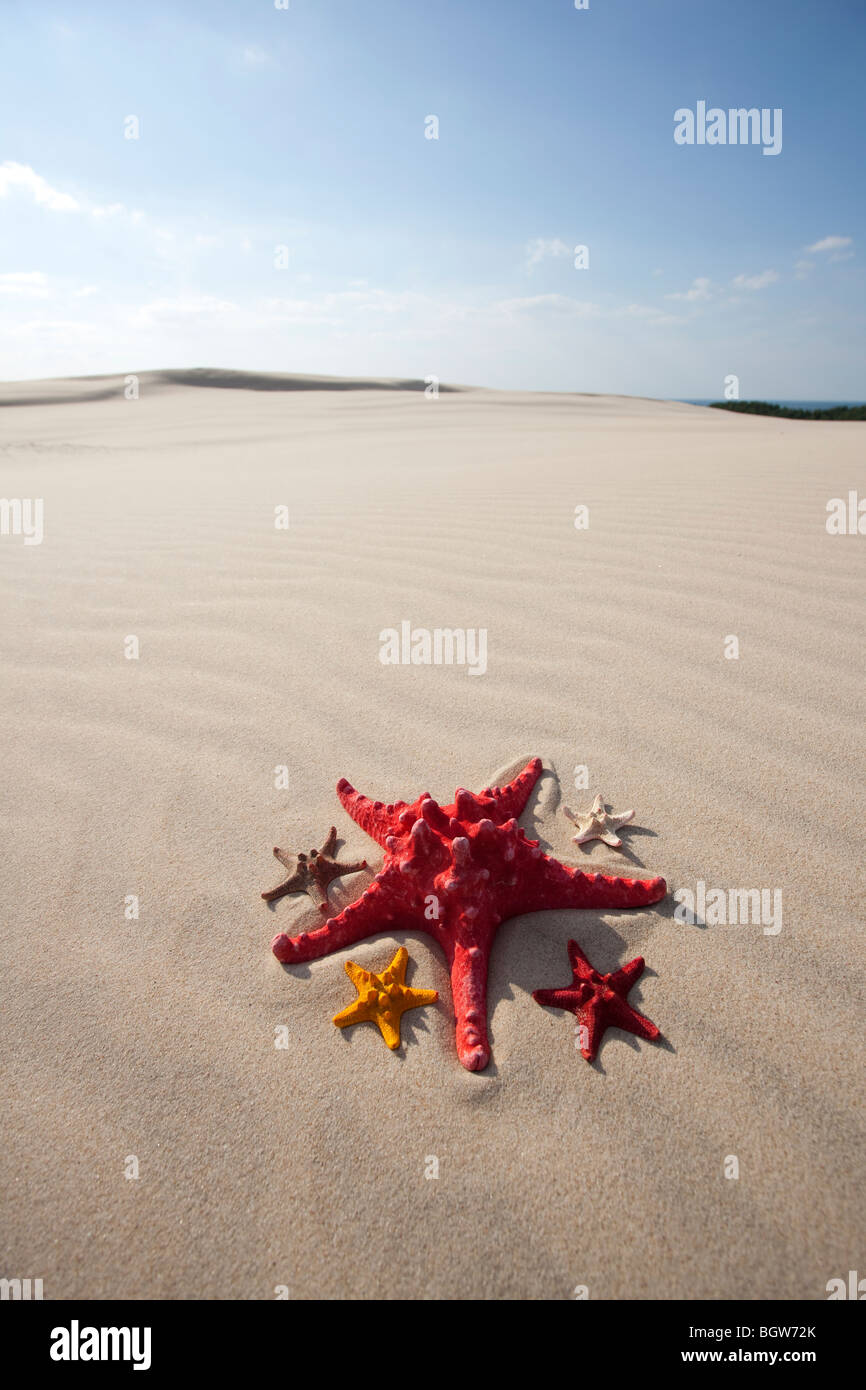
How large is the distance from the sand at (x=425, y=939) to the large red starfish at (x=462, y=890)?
0.07 m

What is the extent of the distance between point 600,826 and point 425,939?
729mm

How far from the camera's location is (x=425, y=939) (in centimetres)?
211

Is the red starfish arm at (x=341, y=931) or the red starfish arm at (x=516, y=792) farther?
the red starfish arm at (x=516, y=792)

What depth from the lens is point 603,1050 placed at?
179 centimetres

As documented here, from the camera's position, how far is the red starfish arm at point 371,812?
7.56ft

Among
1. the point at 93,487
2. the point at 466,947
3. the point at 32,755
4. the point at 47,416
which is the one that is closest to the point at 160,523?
the point at 93,487

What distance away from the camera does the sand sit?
1.48 metres

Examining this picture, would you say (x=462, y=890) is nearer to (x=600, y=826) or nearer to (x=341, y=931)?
(x=341, y=931)

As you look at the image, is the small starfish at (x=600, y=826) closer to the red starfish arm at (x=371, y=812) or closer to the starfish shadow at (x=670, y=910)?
the starfish shadow at (x=670, y=910)

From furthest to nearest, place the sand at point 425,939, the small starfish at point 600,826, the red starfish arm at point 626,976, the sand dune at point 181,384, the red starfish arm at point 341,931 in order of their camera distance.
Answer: the sand dune at point 181,384
the small starfish at point 600,826
the red starfish arm at point 341,931
the red starfish arm at point 626,976
the sand at point 425,939

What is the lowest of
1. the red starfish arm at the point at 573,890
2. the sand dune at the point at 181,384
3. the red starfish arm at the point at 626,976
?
the red starfish arm at the point at 626,976

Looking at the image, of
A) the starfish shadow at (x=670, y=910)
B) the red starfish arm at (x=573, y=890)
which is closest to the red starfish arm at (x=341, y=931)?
the red starfish arm at (x=573, y=890)

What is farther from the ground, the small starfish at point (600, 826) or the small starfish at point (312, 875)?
the small starfish at point (600, 826)

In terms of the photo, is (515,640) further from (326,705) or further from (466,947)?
(466,947)
